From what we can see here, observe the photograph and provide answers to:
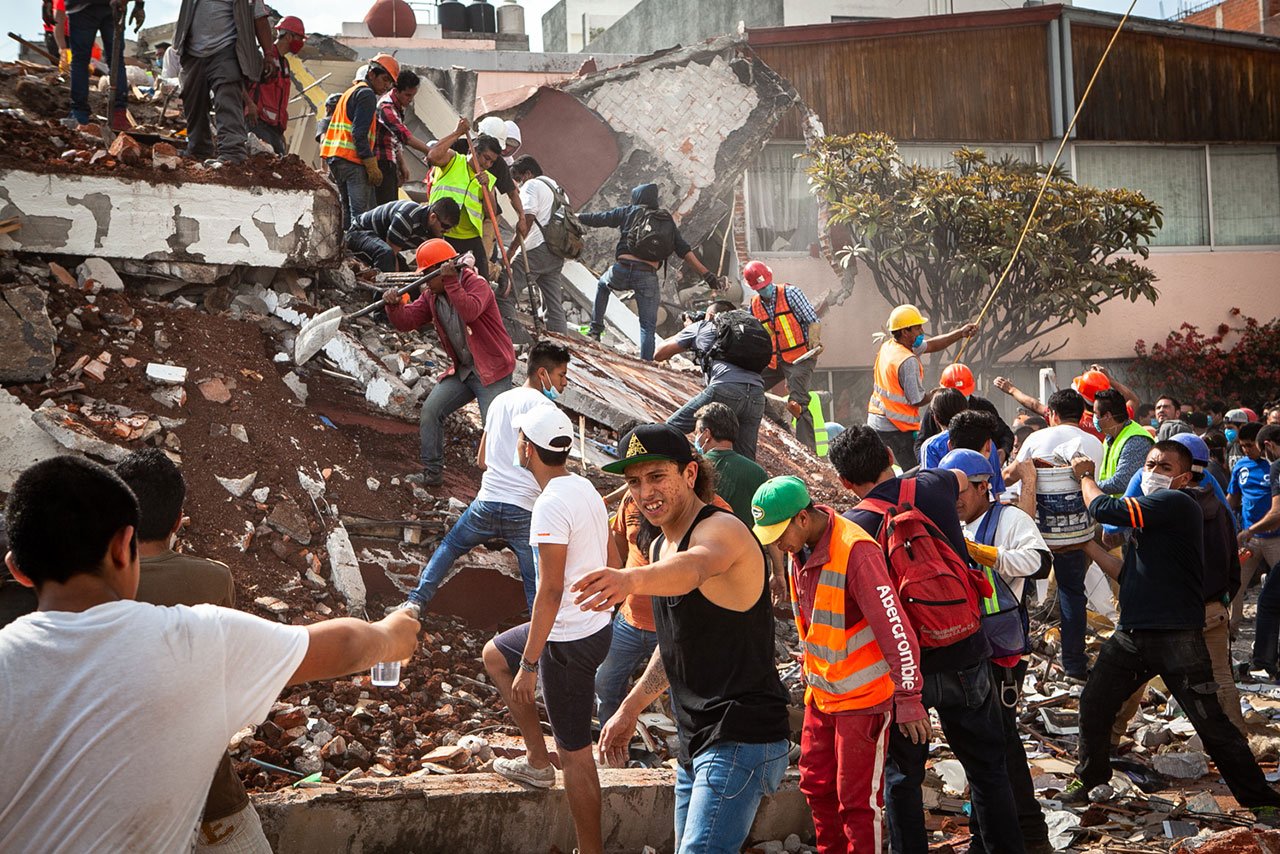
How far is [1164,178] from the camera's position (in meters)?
20.0

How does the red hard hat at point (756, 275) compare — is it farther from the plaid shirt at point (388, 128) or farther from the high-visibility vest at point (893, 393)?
the plaid shirt at point (388, 128)

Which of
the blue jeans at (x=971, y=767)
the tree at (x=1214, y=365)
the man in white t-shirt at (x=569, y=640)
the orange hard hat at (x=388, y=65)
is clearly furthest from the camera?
the tree at (x=1214, y=365)

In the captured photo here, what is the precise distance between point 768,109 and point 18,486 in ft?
51.9

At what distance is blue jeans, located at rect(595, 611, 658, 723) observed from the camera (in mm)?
5418

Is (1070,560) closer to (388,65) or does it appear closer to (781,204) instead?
(388,65)

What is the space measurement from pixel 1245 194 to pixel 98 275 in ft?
61.0

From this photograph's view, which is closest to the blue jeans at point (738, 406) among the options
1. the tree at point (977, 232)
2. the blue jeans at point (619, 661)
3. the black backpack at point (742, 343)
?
the black backpack at point (742, 343)

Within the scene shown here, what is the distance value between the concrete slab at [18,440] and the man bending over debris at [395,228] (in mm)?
3424

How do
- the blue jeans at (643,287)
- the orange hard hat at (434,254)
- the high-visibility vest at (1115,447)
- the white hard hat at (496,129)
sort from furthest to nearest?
the blue jeans at (643,287), the white hard hat at (496,129), the orange hard hat at (434,254), the high-visibility vest at (1115,447)

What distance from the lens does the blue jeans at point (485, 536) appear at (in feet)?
20.7

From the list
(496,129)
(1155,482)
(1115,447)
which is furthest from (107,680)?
(496,129)

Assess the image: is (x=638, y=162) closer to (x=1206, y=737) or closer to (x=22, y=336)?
(x=22, y=336)

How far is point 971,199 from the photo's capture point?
16406 millimetres

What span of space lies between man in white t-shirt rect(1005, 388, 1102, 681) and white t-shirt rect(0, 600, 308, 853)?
576cm
